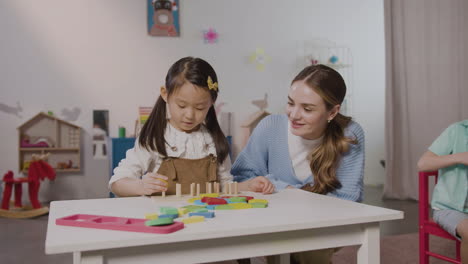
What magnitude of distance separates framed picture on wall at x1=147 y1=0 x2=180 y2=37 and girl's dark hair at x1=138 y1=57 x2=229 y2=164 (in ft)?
11.4

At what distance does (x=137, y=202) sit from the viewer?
133cm

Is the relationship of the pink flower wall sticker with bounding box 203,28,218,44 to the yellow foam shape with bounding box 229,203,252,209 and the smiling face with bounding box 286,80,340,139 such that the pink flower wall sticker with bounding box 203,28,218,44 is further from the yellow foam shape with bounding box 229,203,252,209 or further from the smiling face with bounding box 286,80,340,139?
the yellow foam shape with bounding box 229,203,252,209

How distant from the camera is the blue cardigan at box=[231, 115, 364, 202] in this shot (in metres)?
1.72

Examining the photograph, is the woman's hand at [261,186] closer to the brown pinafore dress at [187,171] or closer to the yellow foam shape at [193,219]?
the brown pinafore dress at [187,171]

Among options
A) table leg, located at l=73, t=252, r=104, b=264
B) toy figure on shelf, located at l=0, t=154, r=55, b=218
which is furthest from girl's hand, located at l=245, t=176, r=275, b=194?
toy figure on shelf, located at l=0, t=154, r=55, b=218

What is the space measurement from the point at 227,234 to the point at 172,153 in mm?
725

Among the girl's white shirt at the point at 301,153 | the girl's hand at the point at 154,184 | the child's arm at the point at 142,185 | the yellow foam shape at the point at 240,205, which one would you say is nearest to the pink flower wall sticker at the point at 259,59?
the girl's white shirt at the point at 301,153

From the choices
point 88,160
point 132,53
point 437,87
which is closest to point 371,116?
point 437,87

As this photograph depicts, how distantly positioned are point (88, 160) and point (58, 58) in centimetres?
109

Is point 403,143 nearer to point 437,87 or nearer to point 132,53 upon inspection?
point 437,87

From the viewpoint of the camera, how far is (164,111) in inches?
66.8

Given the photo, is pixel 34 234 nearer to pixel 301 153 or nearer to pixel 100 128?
pixel 100 128

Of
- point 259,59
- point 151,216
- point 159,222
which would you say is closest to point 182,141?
point 151,216

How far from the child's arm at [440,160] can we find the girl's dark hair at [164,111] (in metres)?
0.92
